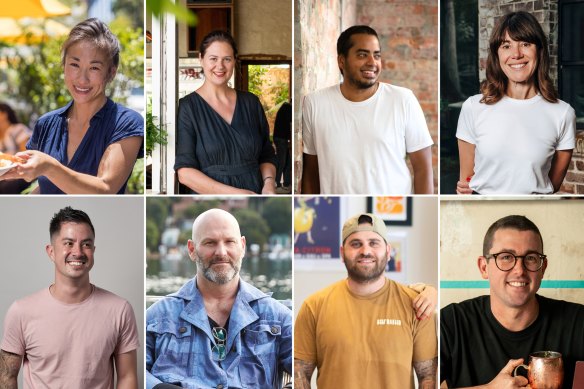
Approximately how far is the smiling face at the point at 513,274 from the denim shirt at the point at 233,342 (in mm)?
1037

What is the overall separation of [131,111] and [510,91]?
1861mm

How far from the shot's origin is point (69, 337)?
4.14 meters

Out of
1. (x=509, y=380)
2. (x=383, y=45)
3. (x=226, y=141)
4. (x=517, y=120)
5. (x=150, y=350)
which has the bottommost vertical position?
(x=509, y=380)

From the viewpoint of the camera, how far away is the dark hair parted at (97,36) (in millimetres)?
4047

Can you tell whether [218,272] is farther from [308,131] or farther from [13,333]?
[13,333]

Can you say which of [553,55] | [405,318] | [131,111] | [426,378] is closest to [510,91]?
[553,55]

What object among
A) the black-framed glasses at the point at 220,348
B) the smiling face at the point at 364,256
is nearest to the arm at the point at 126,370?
the black-framed glasses at the point at 220,348

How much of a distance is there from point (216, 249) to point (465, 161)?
1.31 metres

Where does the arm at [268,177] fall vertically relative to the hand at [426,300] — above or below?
above

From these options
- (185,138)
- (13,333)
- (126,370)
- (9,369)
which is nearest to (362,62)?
(185,138)

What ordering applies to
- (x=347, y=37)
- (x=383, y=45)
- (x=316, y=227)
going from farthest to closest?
(x=316, y=227), (x=383, y=45), (x=347, y=37)

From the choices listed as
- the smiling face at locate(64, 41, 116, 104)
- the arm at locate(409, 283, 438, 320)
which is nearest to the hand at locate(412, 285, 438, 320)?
the arm at locate(409, 283, 438, 320)

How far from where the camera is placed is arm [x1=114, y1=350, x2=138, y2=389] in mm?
4180

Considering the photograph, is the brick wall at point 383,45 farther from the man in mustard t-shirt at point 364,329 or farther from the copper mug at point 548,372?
the copper mug at point 548,372
